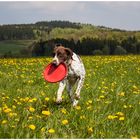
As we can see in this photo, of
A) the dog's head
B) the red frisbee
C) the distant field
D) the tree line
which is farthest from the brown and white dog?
the distant field

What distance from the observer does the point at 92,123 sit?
667cm

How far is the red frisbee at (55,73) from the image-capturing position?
8.04 m

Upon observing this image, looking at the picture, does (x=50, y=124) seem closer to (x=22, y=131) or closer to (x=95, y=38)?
(x=22, y=131)

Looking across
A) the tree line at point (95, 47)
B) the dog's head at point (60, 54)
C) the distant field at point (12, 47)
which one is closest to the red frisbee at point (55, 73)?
the dog's head at point (60, 54)

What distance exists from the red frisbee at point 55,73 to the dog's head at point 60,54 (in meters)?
0.10

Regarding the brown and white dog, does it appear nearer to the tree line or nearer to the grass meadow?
the grass meadow

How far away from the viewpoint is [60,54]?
796cm

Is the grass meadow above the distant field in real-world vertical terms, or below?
above

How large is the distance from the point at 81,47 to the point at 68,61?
2966 cm

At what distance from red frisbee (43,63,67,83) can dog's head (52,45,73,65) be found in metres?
0.10

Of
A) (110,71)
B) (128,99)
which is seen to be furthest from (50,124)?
(110,71)

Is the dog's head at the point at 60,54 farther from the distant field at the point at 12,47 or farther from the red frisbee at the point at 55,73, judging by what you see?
the distant field at the point at 12,47

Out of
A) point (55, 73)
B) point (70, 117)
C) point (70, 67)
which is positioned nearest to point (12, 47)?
point (55, 73)

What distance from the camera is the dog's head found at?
312 inches
